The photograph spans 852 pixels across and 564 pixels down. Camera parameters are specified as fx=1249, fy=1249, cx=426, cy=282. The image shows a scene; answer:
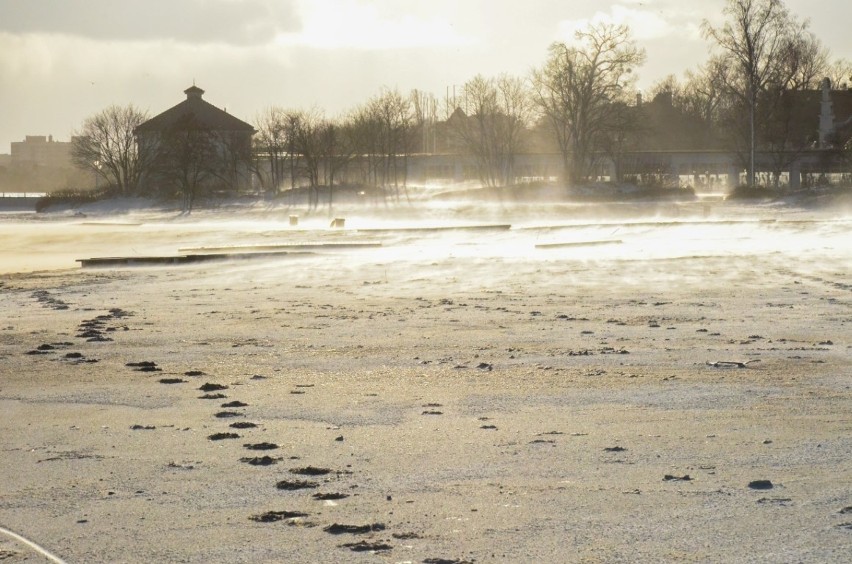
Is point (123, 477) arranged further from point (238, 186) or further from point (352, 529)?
point (238, 186)

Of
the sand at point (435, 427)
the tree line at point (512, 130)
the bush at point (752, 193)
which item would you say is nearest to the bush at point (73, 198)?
the tree line at point (512, 130)

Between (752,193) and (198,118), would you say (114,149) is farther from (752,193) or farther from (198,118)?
(752,193)

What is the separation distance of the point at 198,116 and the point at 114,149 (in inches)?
319

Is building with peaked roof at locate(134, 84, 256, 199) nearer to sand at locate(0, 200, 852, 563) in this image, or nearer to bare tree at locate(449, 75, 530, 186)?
bare tree at locate(449, 75, 530, 186)

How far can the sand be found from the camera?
6.40 meters

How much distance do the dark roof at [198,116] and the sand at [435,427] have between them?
79281 mm

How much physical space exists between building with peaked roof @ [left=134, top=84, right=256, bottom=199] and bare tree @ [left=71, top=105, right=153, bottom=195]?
0.75m

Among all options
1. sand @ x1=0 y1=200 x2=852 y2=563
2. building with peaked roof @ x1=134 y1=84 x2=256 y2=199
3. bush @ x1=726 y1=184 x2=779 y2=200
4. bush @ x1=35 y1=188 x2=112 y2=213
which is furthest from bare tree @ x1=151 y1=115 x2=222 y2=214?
sand @ x1=0 y1=200 x2=852 y2=563

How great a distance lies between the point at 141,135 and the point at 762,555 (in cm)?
9466

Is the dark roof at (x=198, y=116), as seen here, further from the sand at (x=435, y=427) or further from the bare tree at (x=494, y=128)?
the sand at (x=435, y=427)

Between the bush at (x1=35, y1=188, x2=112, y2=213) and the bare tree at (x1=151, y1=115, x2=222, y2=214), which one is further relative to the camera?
the bush at (x1=35, y1=188, x2=112, y2=213)

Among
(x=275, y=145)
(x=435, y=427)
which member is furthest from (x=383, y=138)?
(x=435, y=427)

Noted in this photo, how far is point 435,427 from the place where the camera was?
30.3 feet

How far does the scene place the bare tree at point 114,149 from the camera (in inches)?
3641
